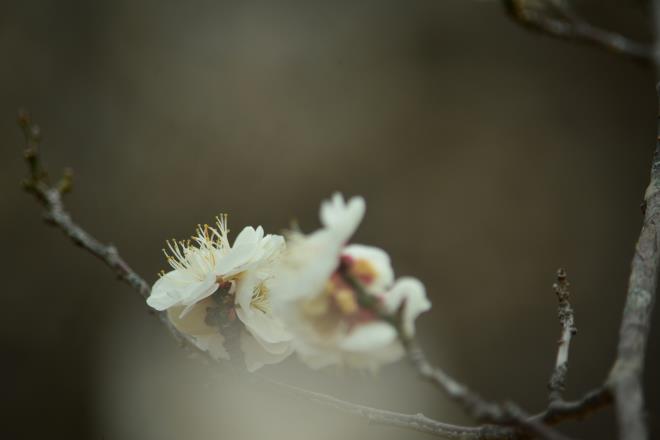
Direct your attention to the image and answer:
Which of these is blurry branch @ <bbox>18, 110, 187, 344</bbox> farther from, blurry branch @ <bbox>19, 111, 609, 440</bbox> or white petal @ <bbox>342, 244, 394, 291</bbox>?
white petal @ <bbox>342, 244, 394, 291</bbox>

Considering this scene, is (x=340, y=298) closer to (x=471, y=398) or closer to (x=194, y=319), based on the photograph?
(x=471, y=398)

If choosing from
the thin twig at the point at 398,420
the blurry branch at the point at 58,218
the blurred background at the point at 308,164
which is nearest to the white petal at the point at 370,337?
the thin twig at the point at 398,420

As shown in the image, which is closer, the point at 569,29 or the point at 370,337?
the point at 370,337

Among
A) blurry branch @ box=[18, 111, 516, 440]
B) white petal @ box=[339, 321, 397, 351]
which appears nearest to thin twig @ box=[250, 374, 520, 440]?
blurry branch @ box=[18, 111, 516, 440]

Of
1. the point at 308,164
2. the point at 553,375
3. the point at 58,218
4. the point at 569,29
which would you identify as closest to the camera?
the point at 553,375

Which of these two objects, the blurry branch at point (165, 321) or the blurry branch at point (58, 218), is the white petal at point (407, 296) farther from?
the blurry branch at point (58, 218)

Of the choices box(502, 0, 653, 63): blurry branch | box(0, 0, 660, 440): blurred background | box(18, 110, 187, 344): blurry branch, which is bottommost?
box(18, 110, 187, 344): blurry branch

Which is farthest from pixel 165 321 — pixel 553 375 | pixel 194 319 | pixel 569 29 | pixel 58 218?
pixel 569 29

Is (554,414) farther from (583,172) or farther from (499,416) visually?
(583,172)
